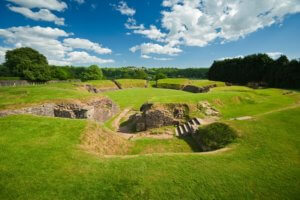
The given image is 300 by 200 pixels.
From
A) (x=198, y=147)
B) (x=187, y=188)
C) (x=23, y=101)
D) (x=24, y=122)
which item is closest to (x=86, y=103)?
(x=23, y=101)

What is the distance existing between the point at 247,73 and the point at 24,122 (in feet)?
240

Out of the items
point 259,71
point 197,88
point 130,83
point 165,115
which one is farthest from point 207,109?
point 130,83

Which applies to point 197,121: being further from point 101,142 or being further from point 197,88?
point 197,88

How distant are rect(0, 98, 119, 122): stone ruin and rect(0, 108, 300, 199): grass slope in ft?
20.8

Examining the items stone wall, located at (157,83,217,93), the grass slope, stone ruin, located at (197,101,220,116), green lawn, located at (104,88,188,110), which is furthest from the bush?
stone wall, located at (157,83,217,93)

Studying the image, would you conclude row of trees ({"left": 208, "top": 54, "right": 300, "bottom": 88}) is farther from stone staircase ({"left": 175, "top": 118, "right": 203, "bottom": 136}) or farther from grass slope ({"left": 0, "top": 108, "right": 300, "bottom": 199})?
grass slope ({"left": 0, "top": 108, "right": 300, "bottom": 199})

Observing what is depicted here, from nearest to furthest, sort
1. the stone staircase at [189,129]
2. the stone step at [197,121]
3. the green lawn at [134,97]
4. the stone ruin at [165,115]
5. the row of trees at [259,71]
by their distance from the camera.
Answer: the stone staircase at [189,129]
the stone step at [197,121]
the stone ruin at [165,115]
the green lawn at [134,97]
the row of trees at [259,71]

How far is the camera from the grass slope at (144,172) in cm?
649

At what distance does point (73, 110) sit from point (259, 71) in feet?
216

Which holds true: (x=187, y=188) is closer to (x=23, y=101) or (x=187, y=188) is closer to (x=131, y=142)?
(x=131, y=142)

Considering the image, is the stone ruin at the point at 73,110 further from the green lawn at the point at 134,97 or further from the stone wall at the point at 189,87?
the stone wall at the point at 189,87

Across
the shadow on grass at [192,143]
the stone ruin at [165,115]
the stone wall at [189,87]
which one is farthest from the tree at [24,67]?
the shadow on grass at [192,143]

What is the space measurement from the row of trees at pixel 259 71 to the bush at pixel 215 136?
48.4 m

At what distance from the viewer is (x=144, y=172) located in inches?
298
